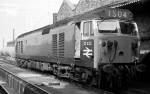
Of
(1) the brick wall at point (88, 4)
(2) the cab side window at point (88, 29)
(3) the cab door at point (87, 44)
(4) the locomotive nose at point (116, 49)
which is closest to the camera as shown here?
(4) the locomotive nose at point (116, 49)

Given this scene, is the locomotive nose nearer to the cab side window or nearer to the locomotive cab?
the locomotive cab

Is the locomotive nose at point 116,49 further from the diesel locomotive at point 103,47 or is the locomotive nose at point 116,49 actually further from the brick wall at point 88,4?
the brick wall at point 88,4

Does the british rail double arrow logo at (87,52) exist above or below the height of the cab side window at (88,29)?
below

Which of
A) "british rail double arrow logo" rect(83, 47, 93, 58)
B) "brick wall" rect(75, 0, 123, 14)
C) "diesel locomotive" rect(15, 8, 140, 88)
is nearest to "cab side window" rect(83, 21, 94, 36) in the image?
"diesel locomotive" rect(15, 8, 140, 88)

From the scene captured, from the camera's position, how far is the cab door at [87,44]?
10.0m

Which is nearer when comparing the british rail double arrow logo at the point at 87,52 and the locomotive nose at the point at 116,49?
A: the locomotive nose at the point at 116,49

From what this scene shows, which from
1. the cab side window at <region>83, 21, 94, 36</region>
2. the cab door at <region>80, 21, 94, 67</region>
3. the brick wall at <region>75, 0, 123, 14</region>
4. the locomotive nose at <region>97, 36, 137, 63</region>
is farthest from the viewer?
the brick wall at <region>75, 0, 123, 14</region>

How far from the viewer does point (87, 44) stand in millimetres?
10281

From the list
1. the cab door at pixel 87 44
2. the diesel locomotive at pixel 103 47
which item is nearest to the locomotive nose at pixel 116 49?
the diesel locomotive at pixel 103 47

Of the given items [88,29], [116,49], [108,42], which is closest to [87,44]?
[88,29]

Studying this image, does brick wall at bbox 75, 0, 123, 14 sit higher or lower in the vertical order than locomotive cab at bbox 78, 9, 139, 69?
higher

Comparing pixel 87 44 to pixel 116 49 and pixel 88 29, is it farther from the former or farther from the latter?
pixel 116 49

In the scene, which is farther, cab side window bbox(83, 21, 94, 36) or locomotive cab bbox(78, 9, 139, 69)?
cab side window bbox(83, 21, 94, 36)

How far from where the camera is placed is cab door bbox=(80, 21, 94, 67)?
32.9 ft
